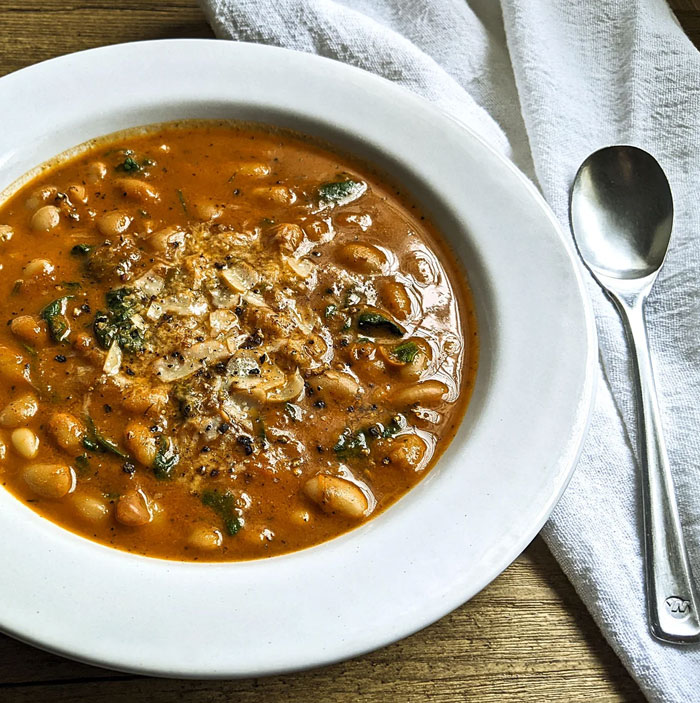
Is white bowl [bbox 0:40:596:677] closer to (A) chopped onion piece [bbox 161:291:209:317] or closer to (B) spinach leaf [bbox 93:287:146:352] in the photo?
(B) spinach leaf [bbox 93:287:146:352]

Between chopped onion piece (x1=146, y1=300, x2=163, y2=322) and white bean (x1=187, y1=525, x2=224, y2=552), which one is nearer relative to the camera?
white bean (x1=187, y1=525, x2=224, y2=552)

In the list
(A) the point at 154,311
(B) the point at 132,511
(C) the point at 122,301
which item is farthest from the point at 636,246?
(B) the point at 132,511

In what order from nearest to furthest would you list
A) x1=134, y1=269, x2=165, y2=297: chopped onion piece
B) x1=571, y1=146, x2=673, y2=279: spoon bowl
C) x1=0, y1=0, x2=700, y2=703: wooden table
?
x1=0, y1=0, x2=700, y2=703: wooden table < x1=134, y1=269, x2=165, y2=297: chopped onion piece < x1=571, y1=146, x2=673, y2=279: spoon bowl

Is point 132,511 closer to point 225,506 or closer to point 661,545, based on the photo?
point 225,506

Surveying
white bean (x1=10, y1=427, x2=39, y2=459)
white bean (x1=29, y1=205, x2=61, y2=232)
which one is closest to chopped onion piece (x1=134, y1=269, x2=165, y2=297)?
white bean (x1=29, y1=205, x2=61, y2=232)

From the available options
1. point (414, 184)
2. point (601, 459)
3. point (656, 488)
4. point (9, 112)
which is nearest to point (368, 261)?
point (414, 184)

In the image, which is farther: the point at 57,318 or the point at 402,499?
the point at 57,318
